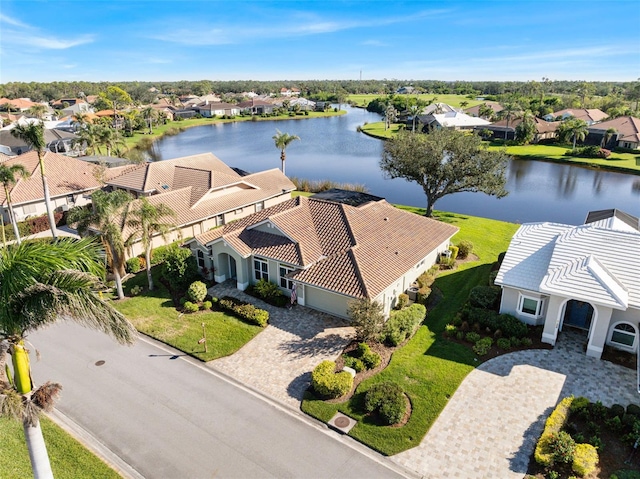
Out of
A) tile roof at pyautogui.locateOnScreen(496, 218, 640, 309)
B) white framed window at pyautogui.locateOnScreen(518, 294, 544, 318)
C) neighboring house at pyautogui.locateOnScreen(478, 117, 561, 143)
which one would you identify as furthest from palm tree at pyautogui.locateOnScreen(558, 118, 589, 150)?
white framed window at pyautogui.locateOnScreen(518, 294, 544, 318)

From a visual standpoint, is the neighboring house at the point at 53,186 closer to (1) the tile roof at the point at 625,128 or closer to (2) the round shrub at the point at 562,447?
(2) the round shrub at the point at 562,447

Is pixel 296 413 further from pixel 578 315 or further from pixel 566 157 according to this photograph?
pixel 566 157

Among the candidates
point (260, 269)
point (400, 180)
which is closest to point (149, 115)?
point (400, 180)

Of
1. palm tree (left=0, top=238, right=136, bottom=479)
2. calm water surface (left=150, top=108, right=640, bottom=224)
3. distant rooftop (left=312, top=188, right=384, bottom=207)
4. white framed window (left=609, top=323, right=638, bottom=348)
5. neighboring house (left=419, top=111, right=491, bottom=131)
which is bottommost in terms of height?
calm water surface (left=150, top=108, right=640, bottom=224)

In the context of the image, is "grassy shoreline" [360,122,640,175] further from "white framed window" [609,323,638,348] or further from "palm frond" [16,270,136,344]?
"palm frond" [16,270,136,344]

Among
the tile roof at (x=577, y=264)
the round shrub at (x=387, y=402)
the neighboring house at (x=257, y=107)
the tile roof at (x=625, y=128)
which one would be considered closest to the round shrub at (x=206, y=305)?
the round shrub at (x=387, y=402)

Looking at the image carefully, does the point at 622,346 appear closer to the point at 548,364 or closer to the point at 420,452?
the point at 548,364
